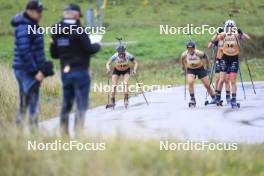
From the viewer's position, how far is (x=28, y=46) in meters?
12.5

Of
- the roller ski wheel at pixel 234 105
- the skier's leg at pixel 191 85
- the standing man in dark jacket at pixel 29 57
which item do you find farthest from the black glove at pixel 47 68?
the skier's leg at pixel 191 85

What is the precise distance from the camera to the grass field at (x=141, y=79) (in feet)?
32.6

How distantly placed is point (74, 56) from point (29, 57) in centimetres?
73

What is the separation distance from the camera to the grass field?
9.93 metres

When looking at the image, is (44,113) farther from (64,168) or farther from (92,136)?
(64,168)

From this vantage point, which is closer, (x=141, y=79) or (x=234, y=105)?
(x=234, y=105)

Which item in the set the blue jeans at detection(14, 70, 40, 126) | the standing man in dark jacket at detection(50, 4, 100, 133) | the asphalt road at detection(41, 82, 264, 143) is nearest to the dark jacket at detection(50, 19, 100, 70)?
the standing man in dark jacket at detection(50, 4, 100, 133)

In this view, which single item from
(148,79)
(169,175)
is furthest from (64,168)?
(148,79)

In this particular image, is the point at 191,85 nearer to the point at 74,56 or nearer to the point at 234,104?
the point at 234,104

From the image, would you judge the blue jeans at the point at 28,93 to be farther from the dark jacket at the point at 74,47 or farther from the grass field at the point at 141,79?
the dark jacket at the point at 74,47

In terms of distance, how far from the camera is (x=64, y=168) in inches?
384

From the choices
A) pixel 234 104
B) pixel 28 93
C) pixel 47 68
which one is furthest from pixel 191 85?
pixel 47 68

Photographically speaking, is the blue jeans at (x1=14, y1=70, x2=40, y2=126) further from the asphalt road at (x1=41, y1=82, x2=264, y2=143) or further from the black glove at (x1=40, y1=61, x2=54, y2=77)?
the asphalt road at (x1=41, y1=82, x2=264, y2=143)

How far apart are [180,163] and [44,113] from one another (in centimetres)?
877
